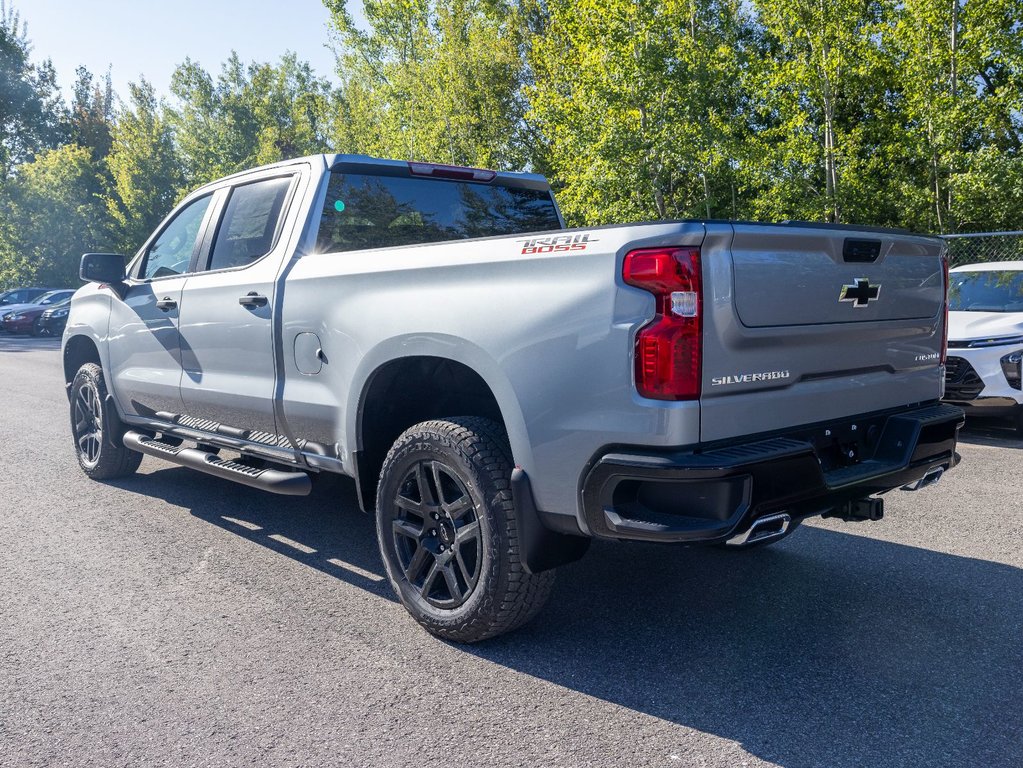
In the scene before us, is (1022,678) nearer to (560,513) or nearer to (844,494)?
(844,494)

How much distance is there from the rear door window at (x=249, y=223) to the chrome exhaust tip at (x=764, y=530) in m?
2.88

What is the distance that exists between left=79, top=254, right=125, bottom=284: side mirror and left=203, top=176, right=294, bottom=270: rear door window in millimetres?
932

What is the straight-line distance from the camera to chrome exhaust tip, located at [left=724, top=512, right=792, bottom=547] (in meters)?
2.81

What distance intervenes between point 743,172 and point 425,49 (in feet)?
51.6

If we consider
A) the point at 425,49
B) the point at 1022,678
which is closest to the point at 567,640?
the point at 1022,678

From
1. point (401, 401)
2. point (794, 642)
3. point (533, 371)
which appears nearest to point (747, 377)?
point (533, 371)

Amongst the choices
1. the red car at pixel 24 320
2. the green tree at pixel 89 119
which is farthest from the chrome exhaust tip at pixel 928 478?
the green tree at pixel 89 119

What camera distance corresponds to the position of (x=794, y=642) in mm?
3426

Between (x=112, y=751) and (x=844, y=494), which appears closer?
(x=112, y=751)

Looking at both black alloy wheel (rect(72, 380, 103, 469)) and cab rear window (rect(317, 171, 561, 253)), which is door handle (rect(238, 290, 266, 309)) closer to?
cab rear window (rect(317, 171, 561, 253))

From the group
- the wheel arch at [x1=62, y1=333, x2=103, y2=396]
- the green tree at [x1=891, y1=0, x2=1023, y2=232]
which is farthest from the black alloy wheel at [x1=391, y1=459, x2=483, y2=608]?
the green tree at [x1=891, y1=0, x2=1023, y2=232]

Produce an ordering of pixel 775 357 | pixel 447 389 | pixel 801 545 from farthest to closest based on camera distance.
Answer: pixel 801 545
pixel 447 389
pixel 775 357

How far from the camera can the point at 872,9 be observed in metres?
24.0

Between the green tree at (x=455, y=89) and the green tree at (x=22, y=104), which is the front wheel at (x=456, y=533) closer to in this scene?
the green tree at (x=455, y=89)
